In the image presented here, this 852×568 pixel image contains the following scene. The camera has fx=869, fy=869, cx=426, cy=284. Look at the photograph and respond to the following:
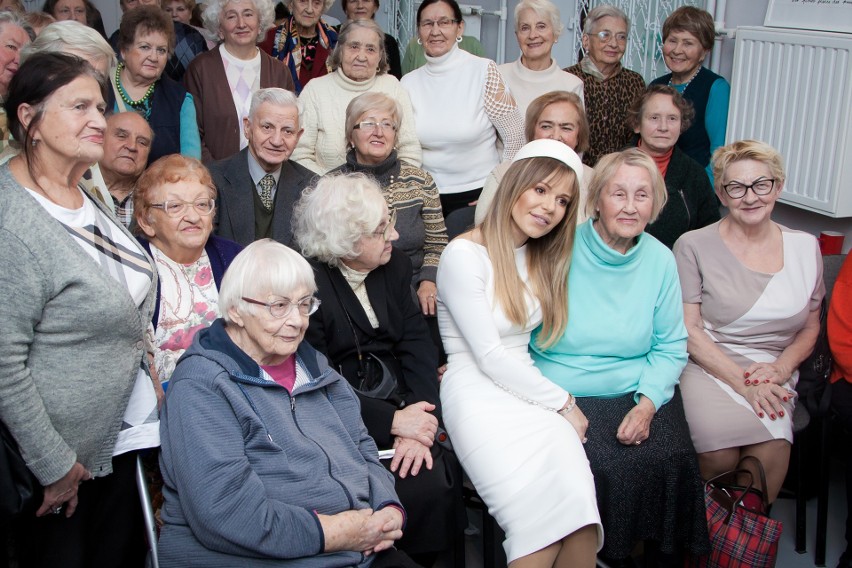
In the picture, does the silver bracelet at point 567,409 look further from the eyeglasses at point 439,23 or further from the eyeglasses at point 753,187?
the eyeglasses at point 439,23

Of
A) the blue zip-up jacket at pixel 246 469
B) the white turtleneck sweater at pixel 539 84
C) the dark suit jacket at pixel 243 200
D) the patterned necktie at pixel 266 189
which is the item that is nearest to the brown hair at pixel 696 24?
the white turtleneck sweater at pixel 539 84

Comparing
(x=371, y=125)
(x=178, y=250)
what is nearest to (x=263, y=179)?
(x=371, y=125)

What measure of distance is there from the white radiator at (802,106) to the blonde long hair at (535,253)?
71.2 inches

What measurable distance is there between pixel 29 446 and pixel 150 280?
51 centimetres

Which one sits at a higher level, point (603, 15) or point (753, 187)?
point (603, 15)

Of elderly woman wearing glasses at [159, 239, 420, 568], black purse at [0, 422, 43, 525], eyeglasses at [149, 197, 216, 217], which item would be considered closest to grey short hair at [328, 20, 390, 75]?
eyeglasses at [149, 197, 216, 217]

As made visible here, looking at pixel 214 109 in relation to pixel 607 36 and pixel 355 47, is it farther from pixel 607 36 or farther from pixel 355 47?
pixel 607 36

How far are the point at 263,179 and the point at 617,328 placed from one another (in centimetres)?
142

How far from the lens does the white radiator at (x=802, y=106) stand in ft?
12.7

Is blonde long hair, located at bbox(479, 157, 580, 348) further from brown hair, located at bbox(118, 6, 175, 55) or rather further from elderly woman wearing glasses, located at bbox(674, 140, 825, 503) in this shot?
brown hair, located at bbox(118, 6, 175, 55)

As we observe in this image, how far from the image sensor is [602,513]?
257 cm

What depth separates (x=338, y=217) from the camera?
2.68m

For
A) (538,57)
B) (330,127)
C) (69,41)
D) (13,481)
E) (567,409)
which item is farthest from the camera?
(538,57)

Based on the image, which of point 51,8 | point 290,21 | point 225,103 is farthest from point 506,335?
point 51,8
